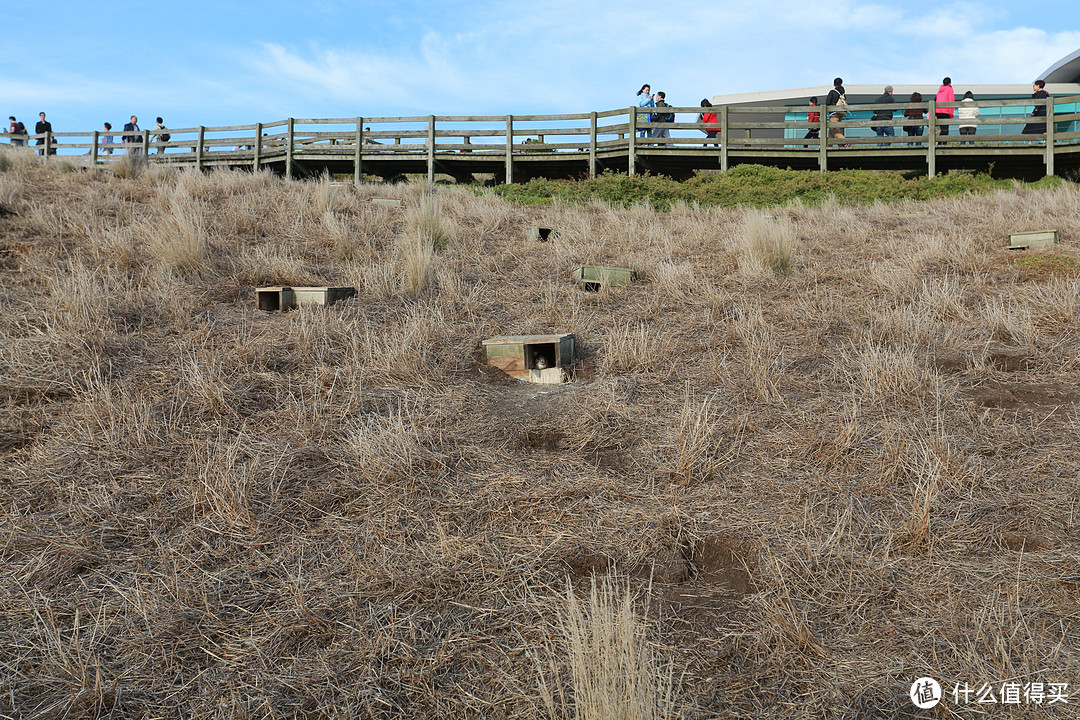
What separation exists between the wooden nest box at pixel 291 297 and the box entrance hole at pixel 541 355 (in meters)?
2.28

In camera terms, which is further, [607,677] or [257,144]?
[257,144]

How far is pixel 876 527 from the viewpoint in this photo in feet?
10.5

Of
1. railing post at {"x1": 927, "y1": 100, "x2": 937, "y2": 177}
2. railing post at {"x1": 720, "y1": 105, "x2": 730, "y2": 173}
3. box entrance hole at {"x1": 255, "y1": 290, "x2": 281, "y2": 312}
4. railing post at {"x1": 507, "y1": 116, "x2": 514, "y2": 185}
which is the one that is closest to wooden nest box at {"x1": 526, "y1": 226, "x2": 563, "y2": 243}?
box entrance hole at {"x1": 255, "y1": 290, "x2": 281, "y2": 312}

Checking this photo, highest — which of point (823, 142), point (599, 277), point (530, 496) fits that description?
point (823, 142)

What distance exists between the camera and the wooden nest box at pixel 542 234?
9.26 m

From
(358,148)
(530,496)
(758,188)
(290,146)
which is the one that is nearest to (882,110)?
(758,188)

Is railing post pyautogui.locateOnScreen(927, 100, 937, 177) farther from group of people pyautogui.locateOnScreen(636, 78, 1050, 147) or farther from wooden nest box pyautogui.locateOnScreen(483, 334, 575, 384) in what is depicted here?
wooden nest box pyautogui.locateOnScreen(483, 334, 575, 384)

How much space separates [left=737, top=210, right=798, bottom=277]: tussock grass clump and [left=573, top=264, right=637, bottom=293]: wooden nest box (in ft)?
4.27

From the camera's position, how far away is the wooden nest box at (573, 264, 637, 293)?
23.6 ft

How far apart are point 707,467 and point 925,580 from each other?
118 centimetres

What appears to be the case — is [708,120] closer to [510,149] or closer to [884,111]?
[510,149]

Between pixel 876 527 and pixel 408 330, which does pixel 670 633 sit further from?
pixel 408 330

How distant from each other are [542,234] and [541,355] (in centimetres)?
473

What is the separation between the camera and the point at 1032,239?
7.73 metres
